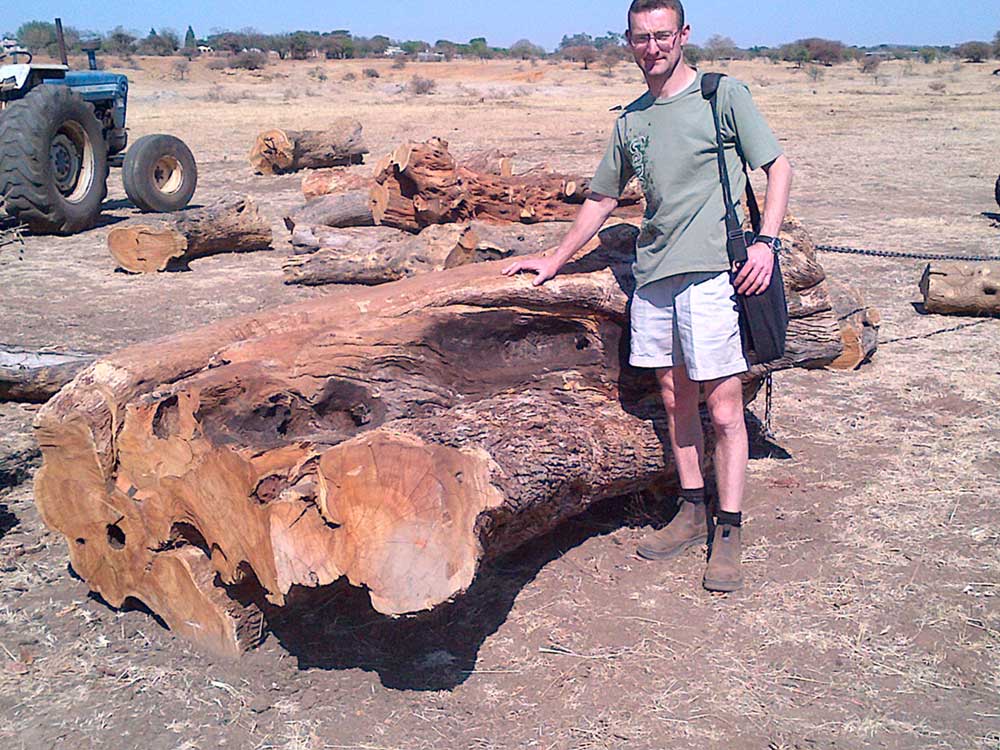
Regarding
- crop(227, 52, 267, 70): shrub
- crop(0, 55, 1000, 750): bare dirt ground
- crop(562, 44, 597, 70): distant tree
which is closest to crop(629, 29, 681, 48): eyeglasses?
crop(0, 55, 1000, 750): bare dirt ground

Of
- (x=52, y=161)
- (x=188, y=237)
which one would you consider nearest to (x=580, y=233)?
(x=188, y=237)

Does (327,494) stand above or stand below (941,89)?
below

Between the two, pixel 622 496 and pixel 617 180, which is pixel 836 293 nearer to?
pixel 622 496

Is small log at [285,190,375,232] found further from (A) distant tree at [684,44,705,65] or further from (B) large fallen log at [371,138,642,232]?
(A) distant tree at [684,44,705,65]

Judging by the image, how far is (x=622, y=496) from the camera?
389cm

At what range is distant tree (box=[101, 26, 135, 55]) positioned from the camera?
51.2 metres

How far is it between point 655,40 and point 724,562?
1.78 meters

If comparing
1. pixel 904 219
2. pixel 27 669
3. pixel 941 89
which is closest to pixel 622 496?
pixel 27 669

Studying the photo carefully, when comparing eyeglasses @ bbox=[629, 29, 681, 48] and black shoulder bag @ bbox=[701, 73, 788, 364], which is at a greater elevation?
eyeglasses @ bbox=[629, 29, 681, 48]

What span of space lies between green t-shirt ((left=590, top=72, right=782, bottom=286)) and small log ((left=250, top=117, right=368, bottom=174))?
37.4 feet

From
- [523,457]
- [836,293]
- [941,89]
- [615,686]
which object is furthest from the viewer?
[941,89]

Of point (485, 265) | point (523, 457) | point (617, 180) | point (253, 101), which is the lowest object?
point (523, 457)

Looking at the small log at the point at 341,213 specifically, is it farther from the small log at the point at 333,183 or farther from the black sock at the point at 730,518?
the black sock at the point at 730,518

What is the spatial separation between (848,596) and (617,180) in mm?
1648
